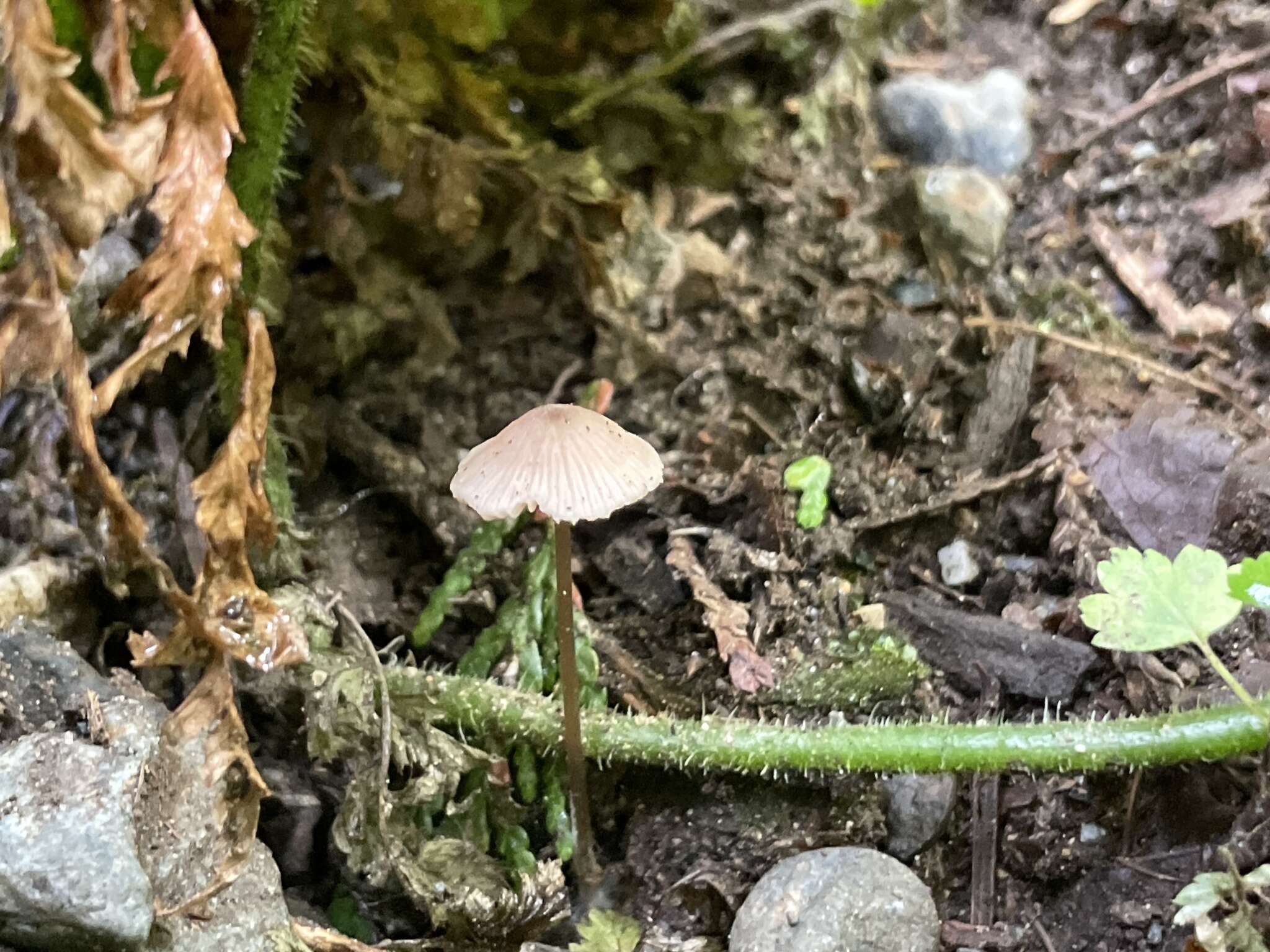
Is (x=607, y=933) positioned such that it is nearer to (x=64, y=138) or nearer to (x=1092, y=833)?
(x=1092, y=833)

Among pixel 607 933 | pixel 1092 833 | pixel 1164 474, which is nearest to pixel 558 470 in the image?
pixel 607 933

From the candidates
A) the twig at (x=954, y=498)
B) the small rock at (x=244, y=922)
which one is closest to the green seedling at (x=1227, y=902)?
the twig at (x=954, y=498)

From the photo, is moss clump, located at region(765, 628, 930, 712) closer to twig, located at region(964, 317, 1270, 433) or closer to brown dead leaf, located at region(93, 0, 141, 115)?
twig, located at region(964, 317, 1270, 433)

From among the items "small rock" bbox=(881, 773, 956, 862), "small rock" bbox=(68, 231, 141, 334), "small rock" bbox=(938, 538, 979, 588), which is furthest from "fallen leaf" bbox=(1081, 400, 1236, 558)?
"small rock" bbox=(68, 231, 141, 334)

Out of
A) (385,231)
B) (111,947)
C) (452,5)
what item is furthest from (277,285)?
(111,947)

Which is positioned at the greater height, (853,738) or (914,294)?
(914,294)

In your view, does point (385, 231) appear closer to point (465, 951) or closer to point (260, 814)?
point (260, 814)
